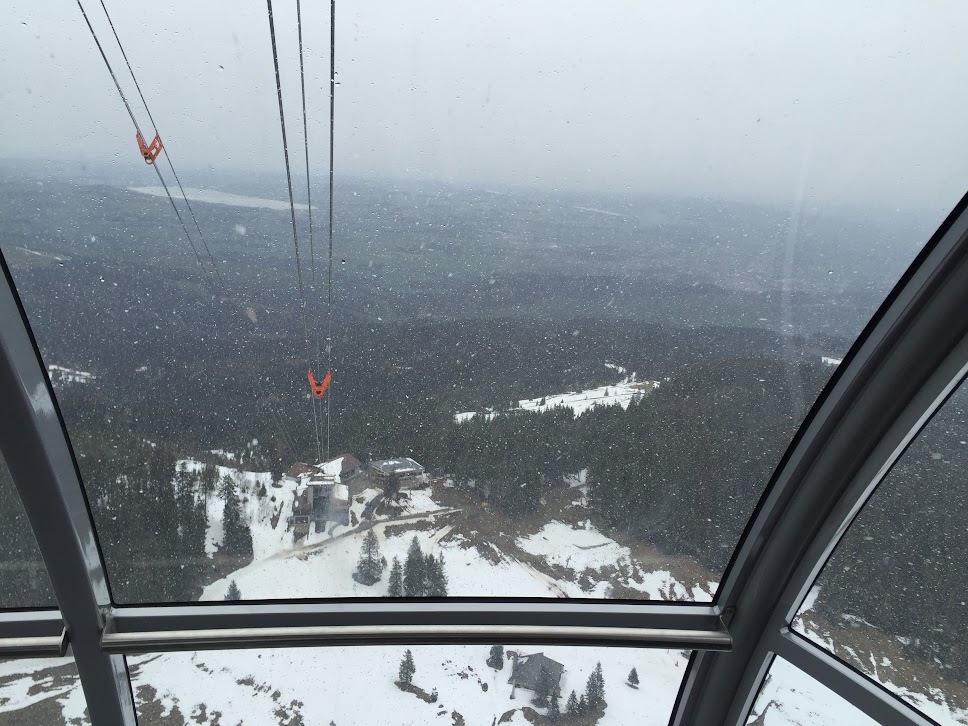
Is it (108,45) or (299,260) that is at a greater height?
(108,45)

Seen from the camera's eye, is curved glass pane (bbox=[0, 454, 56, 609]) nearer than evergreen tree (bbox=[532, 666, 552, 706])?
Yes

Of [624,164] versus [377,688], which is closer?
[624,164]

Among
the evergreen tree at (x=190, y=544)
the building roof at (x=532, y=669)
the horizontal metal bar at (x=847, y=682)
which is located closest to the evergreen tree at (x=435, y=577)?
the building roof at (x=532, y=669)

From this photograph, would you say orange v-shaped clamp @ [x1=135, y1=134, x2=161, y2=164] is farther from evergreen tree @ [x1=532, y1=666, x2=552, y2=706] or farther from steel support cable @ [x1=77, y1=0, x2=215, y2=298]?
evergreen tree @ [x1=532, y1=666, x2=552, y2=706]

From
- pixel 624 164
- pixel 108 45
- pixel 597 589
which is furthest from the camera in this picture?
pixel 597 589

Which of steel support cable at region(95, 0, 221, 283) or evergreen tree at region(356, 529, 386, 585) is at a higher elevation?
steel support cable at region(95, 0, 221, 283)

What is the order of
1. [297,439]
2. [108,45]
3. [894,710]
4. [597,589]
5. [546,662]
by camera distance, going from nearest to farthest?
[108,45] → [894,710] → [297,439] → [597,589] → [546,662]

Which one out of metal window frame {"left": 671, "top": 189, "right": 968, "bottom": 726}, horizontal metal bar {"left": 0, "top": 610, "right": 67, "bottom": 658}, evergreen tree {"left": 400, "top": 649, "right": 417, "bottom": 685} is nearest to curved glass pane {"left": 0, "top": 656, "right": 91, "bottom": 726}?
horizontal metal bar {"left": 0, "top": 610, "right": 67, "bottom": 658}

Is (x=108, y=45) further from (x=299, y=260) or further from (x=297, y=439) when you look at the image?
(x=297, y=439)

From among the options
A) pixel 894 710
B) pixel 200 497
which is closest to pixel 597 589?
pixel 894 710
